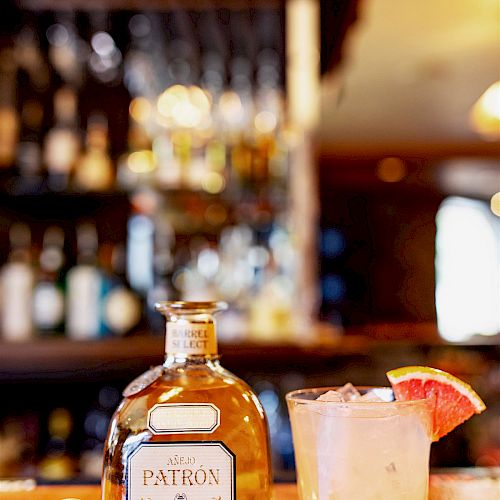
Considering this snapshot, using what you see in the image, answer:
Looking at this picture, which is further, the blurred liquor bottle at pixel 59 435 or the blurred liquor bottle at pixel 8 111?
the blurred liquor bottle at pixel 59 435

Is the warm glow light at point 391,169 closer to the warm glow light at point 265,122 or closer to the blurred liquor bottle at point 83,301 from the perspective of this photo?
the warm glow light at point 265,122

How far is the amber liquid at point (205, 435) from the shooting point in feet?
1.92

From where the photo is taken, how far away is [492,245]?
20.3 feet

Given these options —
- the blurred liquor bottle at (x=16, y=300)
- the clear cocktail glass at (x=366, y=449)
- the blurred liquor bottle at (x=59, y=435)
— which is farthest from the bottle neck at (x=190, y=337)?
the blurred liquor bottle at (x=59, y=435)

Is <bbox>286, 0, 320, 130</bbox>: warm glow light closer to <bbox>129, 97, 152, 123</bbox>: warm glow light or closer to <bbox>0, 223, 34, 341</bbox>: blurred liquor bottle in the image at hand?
<bbox>129, 97, 152, 123</bbox>: warm glow light

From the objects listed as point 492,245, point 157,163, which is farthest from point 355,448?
point 492,245

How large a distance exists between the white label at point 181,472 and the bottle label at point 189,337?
→ 80 mm

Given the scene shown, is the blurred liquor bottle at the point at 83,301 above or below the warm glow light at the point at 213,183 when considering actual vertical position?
below

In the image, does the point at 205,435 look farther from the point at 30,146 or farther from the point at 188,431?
the point at 30,146

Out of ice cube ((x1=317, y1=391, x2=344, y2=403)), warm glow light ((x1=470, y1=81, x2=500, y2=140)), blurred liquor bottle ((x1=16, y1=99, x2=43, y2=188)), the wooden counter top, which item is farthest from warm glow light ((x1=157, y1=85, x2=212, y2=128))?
ice cube ((x1=317, y1=391, x2=344, y2=403))

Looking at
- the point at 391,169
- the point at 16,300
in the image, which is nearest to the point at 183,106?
the point at 16,300

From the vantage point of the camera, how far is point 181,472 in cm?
56

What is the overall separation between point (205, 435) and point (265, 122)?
1767 mm

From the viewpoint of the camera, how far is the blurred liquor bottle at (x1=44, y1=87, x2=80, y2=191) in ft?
6.55
